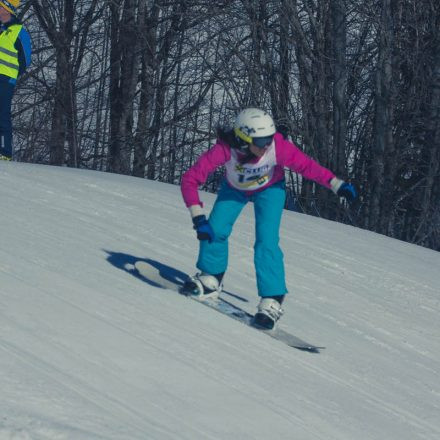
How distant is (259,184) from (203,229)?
1.84 feet

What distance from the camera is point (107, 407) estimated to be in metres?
4.06

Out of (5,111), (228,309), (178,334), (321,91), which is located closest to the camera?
(178,334)

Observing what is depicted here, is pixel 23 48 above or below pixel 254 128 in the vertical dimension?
above

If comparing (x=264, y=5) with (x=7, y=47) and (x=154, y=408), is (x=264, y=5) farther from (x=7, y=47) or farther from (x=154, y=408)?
(x=154, y=408)

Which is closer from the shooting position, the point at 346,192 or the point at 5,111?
the point at 346,192

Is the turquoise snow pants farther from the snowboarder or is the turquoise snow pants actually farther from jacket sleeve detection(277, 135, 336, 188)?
jacket sleeve detection(277, 135, 336, 188)

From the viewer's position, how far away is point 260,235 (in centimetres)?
654

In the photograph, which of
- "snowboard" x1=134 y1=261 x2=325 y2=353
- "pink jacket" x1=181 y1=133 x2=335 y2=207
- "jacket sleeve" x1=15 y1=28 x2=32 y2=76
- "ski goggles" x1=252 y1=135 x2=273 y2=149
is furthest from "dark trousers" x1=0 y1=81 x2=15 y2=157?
"ski goggles" x1=252 y1=135 x2=273 y2=149

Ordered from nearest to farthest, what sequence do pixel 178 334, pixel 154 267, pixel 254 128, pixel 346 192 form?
1. pixel 178 334
2. pixel 254 128
3. pixel 346 192
4. pixel 154 267

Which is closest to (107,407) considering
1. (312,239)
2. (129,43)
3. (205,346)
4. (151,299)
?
(205,346)

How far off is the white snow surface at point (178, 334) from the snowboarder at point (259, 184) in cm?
36

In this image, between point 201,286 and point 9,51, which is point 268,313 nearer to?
point 201,286

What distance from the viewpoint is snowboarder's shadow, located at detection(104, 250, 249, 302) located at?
701cm

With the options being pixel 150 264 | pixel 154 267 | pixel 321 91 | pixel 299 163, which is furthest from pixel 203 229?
pixel 321 91
